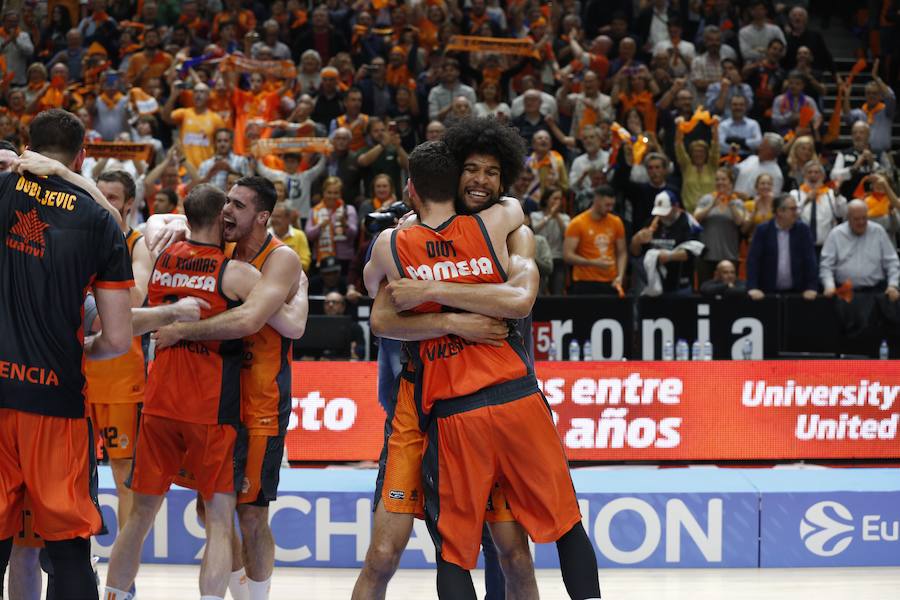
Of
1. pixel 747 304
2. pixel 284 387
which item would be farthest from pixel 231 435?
pixel 747 304

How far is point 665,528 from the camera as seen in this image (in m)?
6.62

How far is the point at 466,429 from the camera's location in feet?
13.8

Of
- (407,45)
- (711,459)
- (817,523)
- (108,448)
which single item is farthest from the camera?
(407,45)

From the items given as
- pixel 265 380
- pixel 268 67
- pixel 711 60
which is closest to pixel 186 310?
pixel 265 380

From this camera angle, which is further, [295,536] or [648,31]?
[648,31]

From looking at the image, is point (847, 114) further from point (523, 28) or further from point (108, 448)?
point (108, 448)


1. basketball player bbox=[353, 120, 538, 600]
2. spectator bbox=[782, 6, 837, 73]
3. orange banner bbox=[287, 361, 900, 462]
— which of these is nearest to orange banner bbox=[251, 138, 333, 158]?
orange banner bbox=[287, 361, 900, 462]

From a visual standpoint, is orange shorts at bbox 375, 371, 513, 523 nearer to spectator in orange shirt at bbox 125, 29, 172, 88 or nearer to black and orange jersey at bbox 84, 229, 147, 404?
black and orange jersey at bbox 84, 229, 147, 404

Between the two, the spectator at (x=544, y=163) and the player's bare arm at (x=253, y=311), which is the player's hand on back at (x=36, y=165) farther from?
the spectator at (x=544, y=163)

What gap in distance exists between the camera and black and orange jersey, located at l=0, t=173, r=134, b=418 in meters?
3.92

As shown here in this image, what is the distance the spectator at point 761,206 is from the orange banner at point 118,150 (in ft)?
20.3

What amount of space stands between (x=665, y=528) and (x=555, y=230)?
5201 millimetres

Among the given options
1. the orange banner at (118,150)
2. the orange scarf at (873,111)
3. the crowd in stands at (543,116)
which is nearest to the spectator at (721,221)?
the crowd in stands at (543,116)

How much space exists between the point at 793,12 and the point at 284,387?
12345mm
